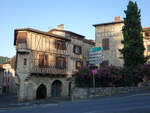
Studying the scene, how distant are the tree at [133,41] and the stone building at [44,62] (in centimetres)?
714

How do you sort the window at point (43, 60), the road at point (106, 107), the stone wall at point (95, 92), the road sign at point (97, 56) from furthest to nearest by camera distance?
the window at point (43, 60)
the stone wall at point (95, 92)
the road sign at point (97, 56)
the road at point (106, 107)

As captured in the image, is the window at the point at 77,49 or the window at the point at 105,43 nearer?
the window at the point at 105,43

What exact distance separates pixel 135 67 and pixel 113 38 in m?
14.1

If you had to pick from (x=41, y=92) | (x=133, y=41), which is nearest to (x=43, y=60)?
(x=41, y=92)

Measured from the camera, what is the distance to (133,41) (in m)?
26.4

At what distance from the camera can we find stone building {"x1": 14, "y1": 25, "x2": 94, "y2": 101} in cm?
3288

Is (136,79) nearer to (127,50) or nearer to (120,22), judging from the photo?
(127,50)

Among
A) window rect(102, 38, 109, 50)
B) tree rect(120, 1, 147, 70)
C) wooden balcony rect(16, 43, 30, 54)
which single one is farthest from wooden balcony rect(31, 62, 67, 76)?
tree rect(120, 1, 147, 70)

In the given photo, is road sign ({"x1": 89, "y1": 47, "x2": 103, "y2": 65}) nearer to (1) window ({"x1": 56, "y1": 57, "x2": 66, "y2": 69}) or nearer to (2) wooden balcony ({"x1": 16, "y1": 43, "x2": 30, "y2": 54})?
(2) wooden balcony ({"x1": 16, "y1": 43, "x2": 30, "y2": 54})

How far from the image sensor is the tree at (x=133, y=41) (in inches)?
1041

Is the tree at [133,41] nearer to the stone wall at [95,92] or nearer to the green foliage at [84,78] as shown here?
the stone wall at [95,92]

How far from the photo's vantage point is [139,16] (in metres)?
27.9

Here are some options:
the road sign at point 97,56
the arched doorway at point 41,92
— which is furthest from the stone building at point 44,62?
the road sign at point 97,56

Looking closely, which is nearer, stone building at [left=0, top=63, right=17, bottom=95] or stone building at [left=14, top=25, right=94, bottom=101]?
stone building at [left=14, top=25, right=94, bottom=101]
